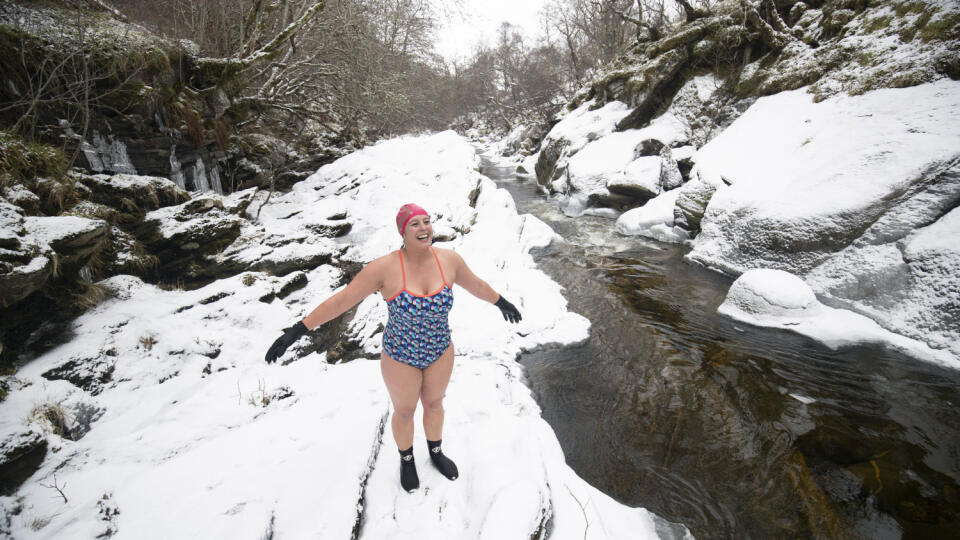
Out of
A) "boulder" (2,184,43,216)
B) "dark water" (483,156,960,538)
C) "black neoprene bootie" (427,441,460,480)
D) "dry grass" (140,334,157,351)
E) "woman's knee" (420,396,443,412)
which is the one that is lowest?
"dark water" (483,156,960,538)

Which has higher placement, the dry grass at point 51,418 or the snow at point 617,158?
the snow at point 617,158

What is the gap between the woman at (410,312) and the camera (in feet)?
6.48

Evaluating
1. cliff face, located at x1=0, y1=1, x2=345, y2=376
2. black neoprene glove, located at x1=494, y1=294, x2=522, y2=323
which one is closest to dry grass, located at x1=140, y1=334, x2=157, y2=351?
cliff face, located at x1=0, y1=1, x2=345, y2=376

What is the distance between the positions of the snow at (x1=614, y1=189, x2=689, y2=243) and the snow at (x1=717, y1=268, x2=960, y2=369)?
11.3 feet

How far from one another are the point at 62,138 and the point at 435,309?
682 centimetres

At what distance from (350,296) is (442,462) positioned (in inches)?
55.3

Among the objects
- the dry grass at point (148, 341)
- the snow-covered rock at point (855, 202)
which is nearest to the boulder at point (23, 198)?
the dry grass at point (148, 341)

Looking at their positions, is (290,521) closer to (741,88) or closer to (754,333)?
(754,333)

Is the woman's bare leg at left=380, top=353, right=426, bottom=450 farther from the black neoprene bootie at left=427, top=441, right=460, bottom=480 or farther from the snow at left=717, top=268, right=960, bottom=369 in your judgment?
the snow at left=717, top=268, right=960, bottom=369

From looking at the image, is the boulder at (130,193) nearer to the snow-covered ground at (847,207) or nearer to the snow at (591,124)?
the snow-covered ground at (847,207)

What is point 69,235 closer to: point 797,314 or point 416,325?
point 416,325

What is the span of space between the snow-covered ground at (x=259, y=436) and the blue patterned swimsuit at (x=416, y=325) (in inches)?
39.8

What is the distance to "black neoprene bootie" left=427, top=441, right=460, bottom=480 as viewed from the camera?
2.46 meters

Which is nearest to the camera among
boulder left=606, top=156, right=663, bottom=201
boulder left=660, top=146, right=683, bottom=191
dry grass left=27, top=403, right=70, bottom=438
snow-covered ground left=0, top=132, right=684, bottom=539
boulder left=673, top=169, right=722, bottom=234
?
snow-covered ground left=0, top=132, right=684, bottom=539
